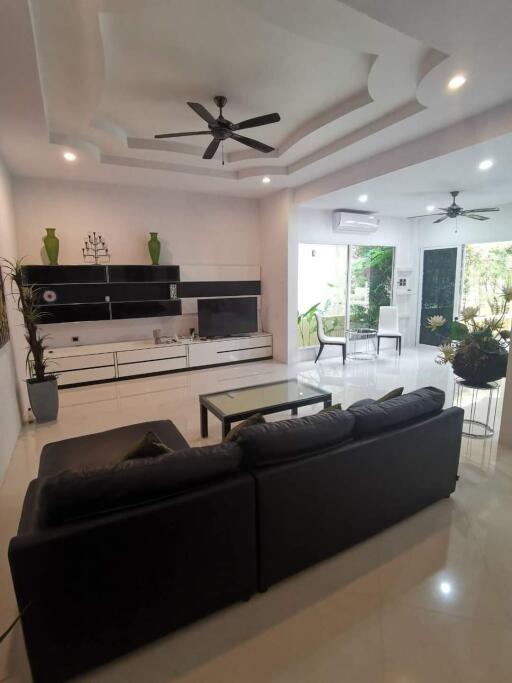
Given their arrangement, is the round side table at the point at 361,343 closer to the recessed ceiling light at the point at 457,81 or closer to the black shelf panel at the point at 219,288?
the black shelf panel at the point at 219,288

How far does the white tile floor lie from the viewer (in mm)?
1535

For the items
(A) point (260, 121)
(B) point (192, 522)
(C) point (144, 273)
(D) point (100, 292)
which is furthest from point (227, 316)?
(B) point (192, 522)

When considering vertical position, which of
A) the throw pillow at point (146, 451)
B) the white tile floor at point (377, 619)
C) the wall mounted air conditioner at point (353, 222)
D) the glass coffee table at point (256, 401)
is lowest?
the white tile floor at point (377, 619)

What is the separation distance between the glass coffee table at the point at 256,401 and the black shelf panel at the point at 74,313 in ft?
9.46

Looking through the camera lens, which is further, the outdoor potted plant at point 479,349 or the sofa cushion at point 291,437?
the outdoor potted plant at point 479,349

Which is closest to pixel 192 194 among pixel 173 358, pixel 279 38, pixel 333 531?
pixel 173 358

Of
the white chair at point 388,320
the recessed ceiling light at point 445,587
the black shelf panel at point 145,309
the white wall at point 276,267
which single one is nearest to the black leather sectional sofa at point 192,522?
the recessed ceiling light at point 445,587

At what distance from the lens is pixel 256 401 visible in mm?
3602

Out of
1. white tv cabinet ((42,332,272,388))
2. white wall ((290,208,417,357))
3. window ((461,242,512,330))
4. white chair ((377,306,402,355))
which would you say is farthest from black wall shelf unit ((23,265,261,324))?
window ((461,242,512,330))

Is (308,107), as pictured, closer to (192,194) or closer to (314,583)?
(192,194)

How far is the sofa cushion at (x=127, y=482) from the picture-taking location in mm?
1408

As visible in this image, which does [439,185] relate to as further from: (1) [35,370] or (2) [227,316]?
(1) [35,370]

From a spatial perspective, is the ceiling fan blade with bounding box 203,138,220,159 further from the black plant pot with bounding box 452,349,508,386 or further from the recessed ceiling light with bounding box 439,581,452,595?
the recessed ceiling light with bounding box 439,581,452,595

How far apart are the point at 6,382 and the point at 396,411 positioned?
11.5 feet
